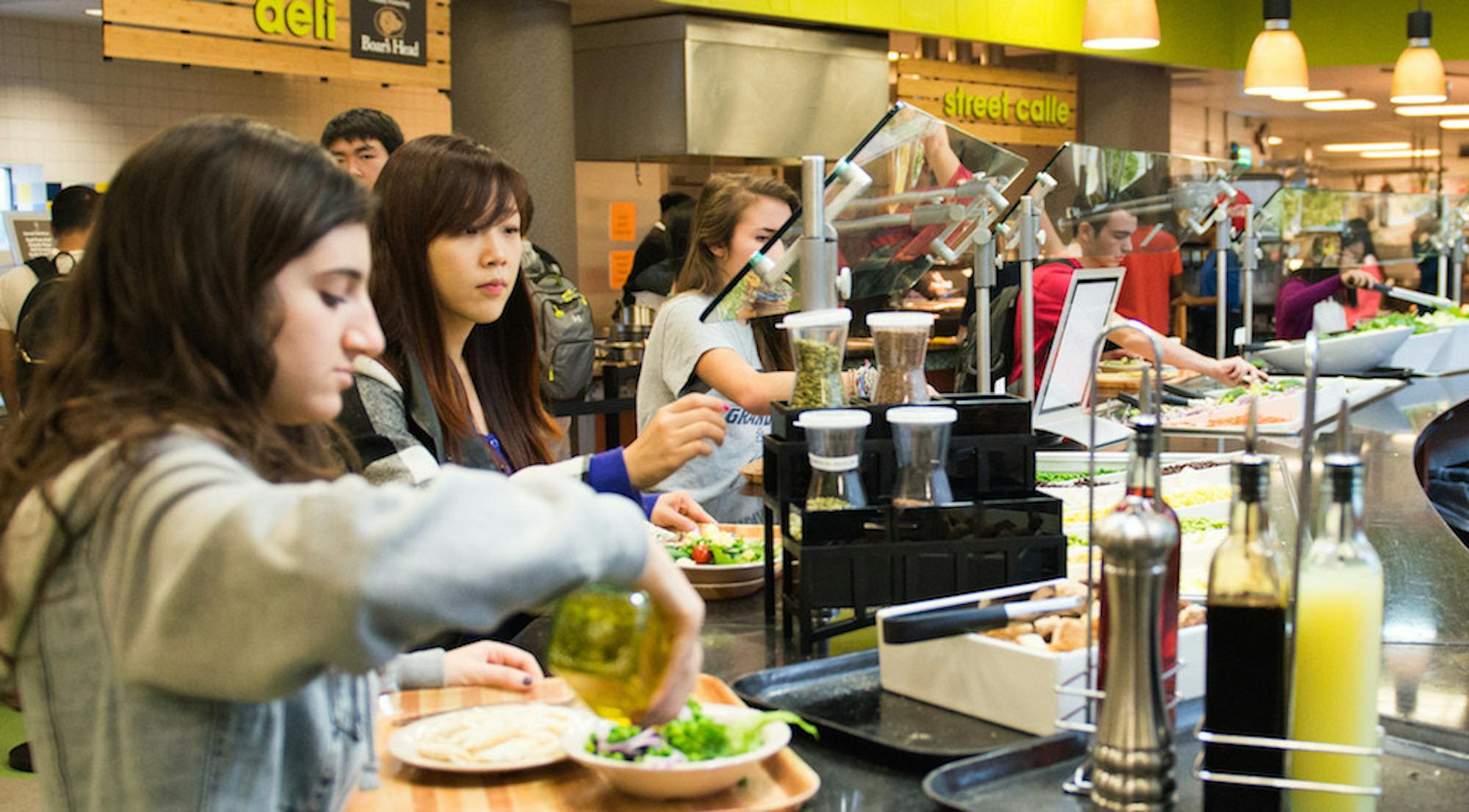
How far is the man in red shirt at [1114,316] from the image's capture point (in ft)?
13.5

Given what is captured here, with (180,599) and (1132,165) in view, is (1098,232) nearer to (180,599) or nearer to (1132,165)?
(1132,165)

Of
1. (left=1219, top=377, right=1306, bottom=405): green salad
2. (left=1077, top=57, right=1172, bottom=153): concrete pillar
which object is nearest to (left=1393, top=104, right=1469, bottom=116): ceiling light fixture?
(left=1077, top=57, right=1172, bottom=153): concrete pillar

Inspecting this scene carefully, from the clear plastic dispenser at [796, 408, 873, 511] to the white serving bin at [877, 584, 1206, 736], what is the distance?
25 centimetres

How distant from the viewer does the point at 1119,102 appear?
11180mm

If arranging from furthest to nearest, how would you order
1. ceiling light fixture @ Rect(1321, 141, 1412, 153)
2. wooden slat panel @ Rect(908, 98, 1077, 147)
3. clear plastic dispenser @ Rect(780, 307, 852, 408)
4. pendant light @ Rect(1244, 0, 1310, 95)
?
ceiling light fixture @ Rect(1321, 141, 1412, 153) < wooden slat panel @ Rect(908, 98, 1077, 147) < pendant light @ Rect(1244, 0, 1310, 95) < clear plastic dispenser @ Rect(780, 307, 852, 408)

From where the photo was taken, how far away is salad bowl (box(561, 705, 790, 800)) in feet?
4.42

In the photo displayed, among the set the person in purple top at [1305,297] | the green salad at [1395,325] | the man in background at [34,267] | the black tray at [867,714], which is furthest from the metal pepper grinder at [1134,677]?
the person in purple top at [1305,297]

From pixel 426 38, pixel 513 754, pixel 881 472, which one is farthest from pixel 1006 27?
pixel 513 754

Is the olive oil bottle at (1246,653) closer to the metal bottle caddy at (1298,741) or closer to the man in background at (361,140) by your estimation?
the metal bottle caddy at (1298,741)

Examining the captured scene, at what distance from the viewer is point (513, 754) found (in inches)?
58.2

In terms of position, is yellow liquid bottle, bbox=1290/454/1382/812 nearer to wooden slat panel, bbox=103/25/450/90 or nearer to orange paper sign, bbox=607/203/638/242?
wooden slat panel, bbox=103/25/450/90

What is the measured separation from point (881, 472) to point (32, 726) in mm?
1115

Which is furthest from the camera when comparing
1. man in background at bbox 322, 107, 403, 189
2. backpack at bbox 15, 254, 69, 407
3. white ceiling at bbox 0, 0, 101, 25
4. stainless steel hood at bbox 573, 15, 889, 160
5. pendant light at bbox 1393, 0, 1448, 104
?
pendant light at bbox 1393, 0, 1448, 104

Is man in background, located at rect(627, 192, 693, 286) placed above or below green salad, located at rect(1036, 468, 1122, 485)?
above
